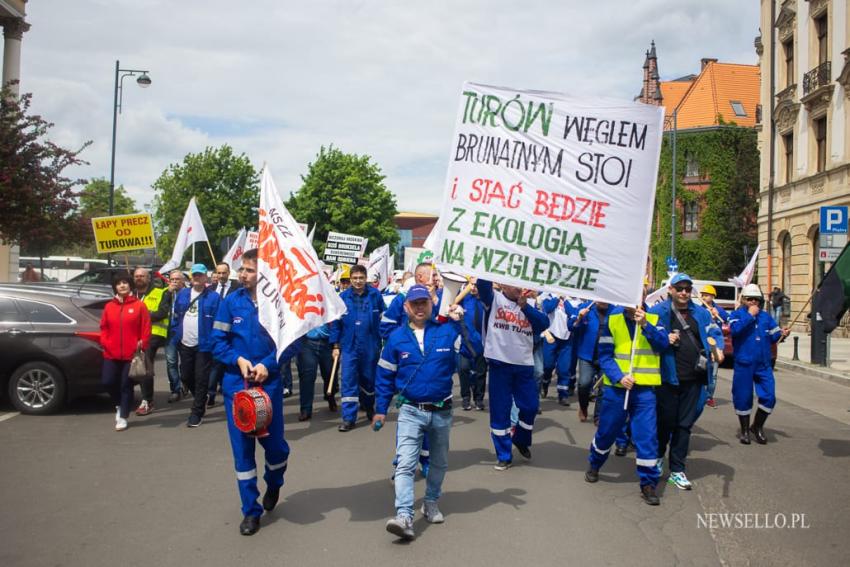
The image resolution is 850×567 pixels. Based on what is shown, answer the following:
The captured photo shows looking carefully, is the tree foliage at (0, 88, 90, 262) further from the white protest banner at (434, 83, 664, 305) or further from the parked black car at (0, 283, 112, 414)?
the white protest banner at (434, 83, 664, 305)

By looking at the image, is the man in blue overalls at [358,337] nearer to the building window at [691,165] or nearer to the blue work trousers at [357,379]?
the blue work trousers at [357,379]

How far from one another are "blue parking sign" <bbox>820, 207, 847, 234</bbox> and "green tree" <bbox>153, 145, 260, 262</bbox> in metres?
50.3

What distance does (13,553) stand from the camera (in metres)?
4.62

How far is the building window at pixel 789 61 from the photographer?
32.1m

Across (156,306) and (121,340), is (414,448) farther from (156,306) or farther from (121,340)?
(156,306)

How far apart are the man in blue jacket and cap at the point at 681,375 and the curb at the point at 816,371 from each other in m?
10.1

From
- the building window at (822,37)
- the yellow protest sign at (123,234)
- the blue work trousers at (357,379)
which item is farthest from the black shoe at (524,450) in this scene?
the building window at (822,37)

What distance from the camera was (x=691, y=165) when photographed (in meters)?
54.3

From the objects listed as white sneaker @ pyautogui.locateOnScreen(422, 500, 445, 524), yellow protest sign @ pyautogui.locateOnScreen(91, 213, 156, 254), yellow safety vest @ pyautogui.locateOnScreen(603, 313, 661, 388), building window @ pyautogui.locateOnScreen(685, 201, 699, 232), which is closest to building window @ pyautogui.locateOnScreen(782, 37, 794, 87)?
building window @ pyautogui.locateOnScreen(685, 201, 699, 232)

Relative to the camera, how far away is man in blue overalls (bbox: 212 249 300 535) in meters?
5.19

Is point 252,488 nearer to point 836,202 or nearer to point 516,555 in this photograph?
point 516,555

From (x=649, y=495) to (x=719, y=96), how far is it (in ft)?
196

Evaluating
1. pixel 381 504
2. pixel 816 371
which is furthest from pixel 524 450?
pixel 816 371

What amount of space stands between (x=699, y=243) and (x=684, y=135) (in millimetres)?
8297
